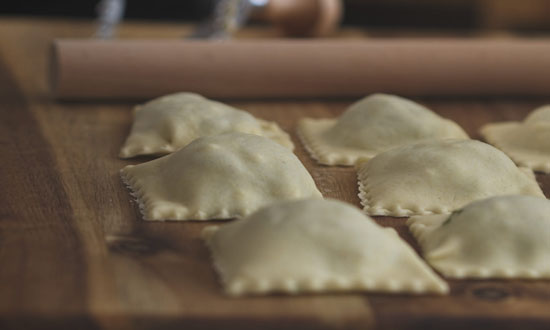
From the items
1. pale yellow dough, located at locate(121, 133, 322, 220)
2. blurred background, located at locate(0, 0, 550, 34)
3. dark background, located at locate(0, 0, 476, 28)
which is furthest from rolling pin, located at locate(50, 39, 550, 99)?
dark background, located at locate(0, 0, 476, 28)

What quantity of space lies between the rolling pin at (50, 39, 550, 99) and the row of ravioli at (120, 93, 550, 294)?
0.95 feet

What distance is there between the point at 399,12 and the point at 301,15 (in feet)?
9.75

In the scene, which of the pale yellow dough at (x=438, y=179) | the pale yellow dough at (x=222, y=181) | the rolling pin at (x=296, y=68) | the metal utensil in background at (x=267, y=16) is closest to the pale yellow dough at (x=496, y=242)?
the pale yellow dough at (x=438, y=179)

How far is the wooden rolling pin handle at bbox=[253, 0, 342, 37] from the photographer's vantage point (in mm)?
3740

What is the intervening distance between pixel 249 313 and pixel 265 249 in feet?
0.49

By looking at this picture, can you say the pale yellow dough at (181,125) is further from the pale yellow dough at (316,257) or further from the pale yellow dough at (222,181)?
the pale yellow dough at (316,257)

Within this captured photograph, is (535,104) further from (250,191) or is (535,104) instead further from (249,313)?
(249,313)

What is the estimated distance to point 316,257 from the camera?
1.79 m

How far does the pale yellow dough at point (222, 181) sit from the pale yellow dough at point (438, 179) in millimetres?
176

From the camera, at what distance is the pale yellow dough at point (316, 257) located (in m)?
1.77

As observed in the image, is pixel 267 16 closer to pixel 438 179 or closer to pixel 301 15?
pixel 301 15

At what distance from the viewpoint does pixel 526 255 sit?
194 cm

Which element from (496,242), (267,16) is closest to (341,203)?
(496,242)

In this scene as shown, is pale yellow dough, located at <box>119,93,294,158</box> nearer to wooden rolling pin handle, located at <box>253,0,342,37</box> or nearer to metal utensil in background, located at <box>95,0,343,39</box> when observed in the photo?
metal utensil in background, located at <box>95,0,343,39</box>
